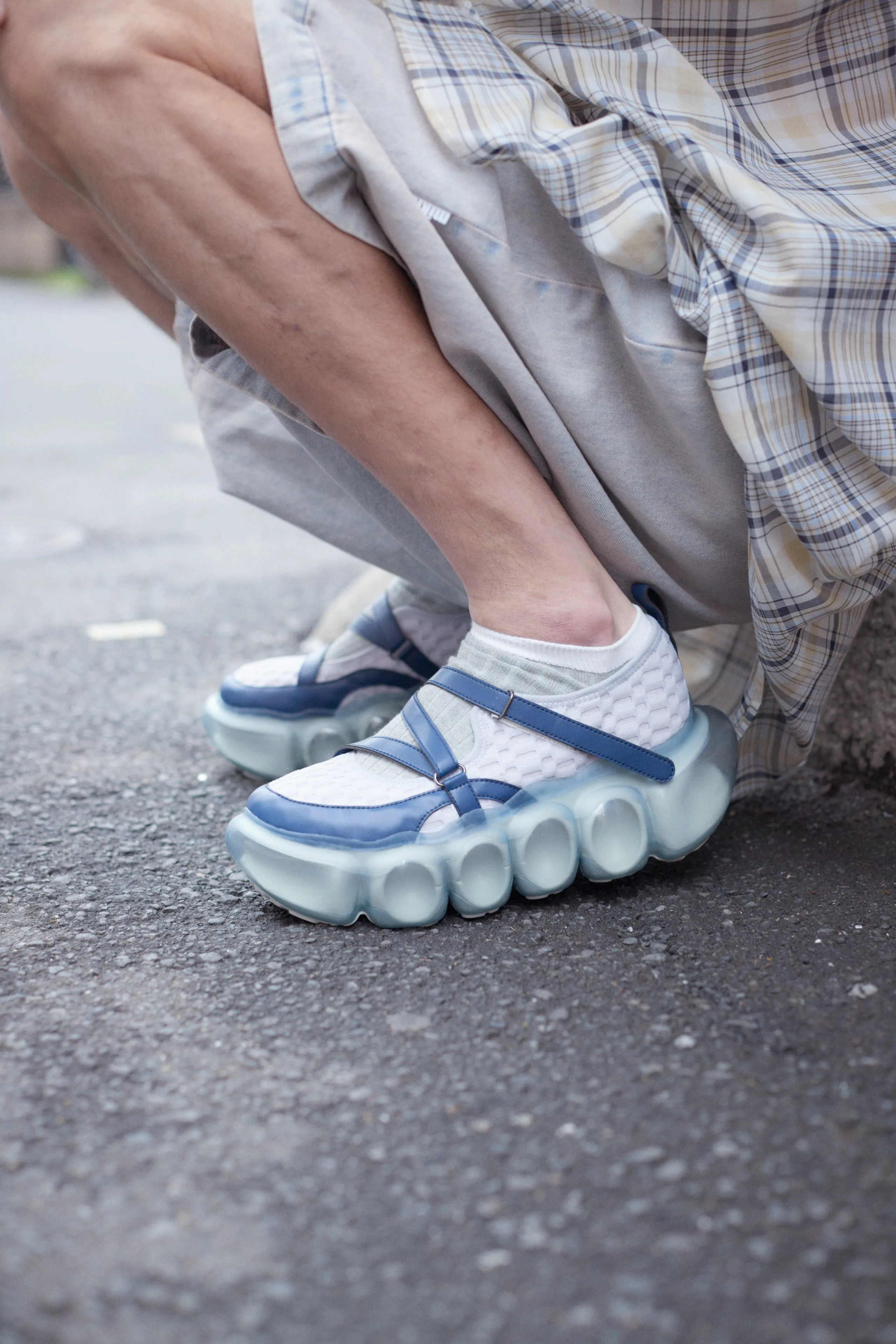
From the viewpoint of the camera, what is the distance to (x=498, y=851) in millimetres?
927

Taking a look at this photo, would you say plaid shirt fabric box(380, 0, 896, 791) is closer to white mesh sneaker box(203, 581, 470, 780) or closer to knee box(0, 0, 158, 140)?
knee box(0, 0, 158, 140)

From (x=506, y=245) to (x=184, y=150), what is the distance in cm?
26

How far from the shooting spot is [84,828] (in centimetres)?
118

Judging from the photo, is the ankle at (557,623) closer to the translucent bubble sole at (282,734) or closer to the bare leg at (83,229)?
the translucent bubble sole at (282,734)

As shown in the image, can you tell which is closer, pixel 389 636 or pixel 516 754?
pixel 516 754

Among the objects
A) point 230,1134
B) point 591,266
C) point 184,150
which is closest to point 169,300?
point 184,150

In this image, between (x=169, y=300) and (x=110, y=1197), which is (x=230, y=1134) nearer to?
(x=110, y=1197)

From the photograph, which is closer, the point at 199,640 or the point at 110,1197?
the point at 110,1197

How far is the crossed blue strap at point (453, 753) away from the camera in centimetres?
93

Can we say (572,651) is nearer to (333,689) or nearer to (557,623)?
(557,623)

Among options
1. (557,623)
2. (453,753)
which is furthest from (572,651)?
(453,753)

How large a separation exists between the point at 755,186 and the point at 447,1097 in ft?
2.26

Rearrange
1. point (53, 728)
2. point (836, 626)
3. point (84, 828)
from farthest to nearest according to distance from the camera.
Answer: point (53, 728) < point (84, 828) < point (836, 626)
